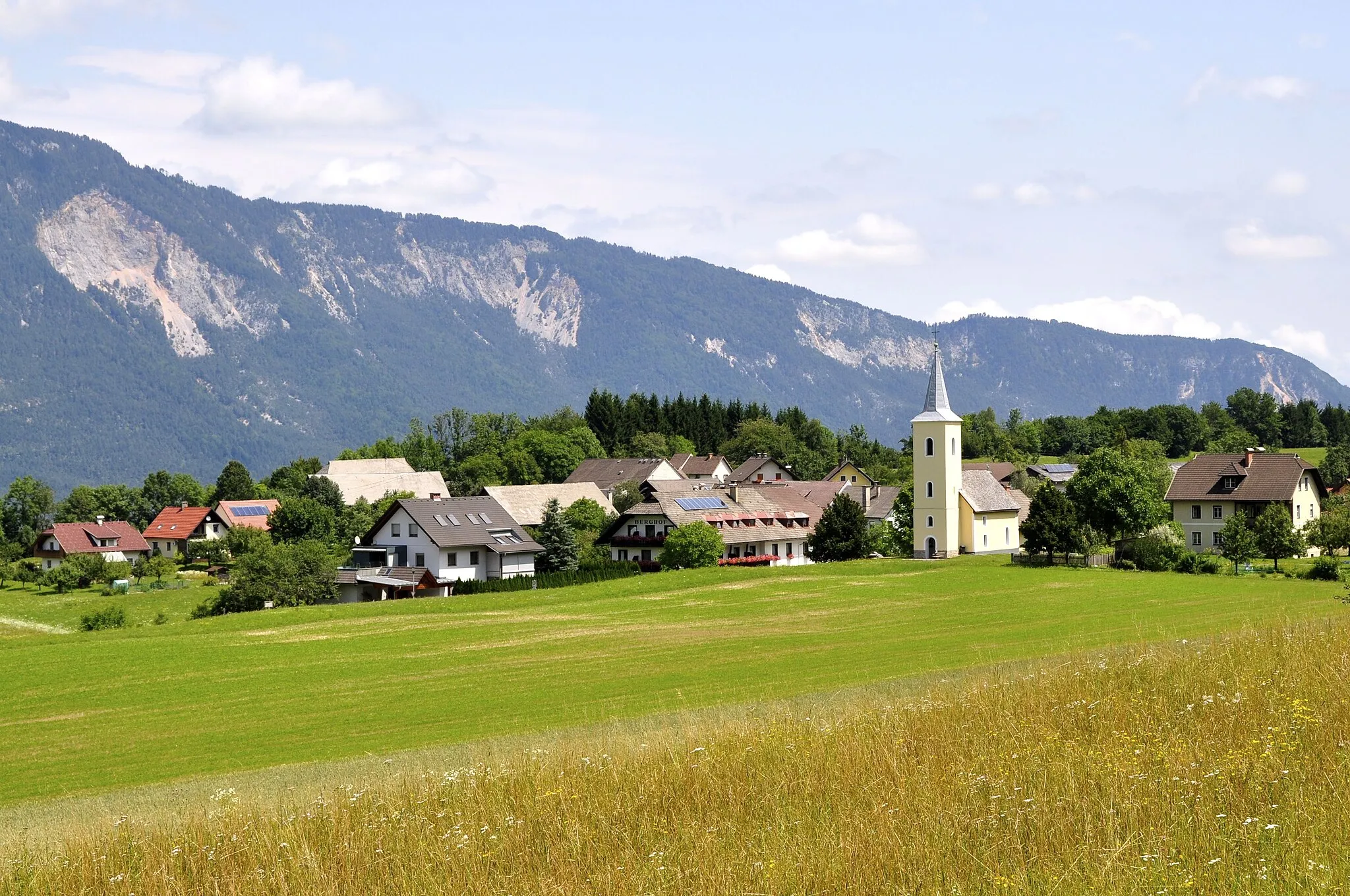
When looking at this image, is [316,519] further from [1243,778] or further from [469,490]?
[1243,778]

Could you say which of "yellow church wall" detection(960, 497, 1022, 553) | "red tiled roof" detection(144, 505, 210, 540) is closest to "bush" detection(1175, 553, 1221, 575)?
"yellow church wall" detection(960, 497, 1022, 553)

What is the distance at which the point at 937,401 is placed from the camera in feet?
274

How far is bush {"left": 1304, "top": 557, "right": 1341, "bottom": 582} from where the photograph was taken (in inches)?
2215

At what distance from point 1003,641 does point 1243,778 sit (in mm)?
26015

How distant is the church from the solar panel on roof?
13.5m

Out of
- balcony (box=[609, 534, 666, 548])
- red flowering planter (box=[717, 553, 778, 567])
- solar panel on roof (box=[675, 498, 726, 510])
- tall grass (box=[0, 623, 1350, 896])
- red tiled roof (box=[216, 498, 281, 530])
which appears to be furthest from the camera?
red tiled roof (box=[216, 498, 281, 530])

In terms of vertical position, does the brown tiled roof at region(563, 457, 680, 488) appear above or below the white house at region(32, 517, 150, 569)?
above

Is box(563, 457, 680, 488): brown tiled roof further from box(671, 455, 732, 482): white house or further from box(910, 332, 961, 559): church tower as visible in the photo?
box(910, 332, 961, 559): church tower

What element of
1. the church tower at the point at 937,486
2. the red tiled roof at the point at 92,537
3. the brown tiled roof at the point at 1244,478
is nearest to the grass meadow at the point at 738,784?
the church tower at the point at 937,486

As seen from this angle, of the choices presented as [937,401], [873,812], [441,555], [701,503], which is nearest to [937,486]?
[937,401]

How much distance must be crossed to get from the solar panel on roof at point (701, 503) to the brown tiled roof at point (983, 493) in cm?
1612

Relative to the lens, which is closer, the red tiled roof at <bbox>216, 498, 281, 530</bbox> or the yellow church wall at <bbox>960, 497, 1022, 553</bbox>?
the yellow church wall at <bbox>960, 497, 1022, 553</bbox>

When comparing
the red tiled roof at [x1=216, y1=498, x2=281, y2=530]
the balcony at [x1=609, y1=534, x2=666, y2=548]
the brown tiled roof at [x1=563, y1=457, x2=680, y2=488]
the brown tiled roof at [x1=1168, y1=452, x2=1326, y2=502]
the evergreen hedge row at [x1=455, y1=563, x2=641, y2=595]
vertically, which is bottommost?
the evergreen hedge row at [x1=455, y1=563, x2=641, y2=595]

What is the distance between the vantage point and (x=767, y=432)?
150 metres
